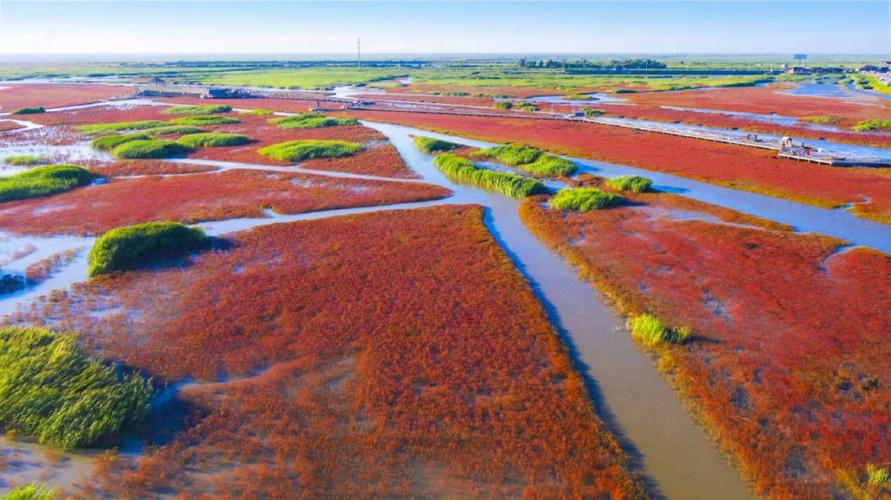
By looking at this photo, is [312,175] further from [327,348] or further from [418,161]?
[327,348]

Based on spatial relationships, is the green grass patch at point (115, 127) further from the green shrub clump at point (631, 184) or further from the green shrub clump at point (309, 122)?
the green shrub clump at point (631, 184)

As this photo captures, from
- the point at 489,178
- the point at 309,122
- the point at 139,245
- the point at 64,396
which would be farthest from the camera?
the point at 309,122

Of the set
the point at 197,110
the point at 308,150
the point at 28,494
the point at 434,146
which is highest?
the point at 197,110

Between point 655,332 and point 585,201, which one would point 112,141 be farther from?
point 655,332

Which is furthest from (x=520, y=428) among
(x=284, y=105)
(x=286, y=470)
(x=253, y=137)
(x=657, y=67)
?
(x=657, y=67)

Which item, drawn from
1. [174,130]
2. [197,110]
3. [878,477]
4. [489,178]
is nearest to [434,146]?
[489,178]

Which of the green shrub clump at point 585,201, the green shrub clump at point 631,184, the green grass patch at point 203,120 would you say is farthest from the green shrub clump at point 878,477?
the green grass patch at point 203,120

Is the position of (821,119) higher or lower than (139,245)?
higher
